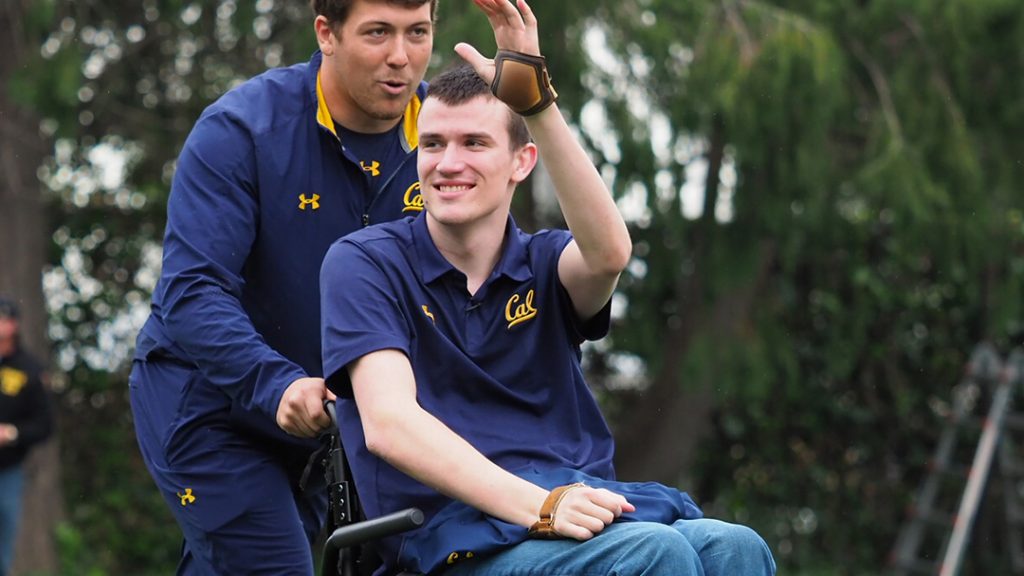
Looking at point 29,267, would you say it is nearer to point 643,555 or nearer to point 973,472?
point 973,472

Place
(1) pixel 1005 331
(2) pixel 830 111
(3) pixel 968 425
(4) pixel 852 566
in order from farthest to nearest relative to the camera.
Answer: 1. (4) pixel 852 566
2. (3) pixel 968 425
3. (1) pixel 1005 331
4. (2) pixel 830 111

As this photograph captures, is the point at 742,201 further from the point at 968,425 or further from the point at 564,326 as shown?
the point at 564,326

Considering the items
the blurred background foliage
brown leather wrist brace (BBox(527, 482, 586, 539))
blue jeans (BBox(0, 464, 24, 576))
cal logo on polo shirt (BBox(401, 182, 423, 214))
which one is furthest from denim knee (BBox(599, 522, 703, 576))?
blue jeans (BBox(0, 464, 24, 576))

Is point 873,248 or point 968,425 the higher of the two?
point 873,248

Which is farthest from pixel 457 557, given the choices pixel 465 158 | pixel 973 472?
pixel 973 472

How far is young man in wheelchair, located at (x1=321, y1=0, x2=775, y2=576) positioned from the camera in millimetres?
2809

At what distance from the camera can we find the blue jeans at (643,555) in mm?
2680

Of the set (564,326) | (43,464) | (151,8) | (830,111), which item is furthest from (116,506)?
(564,326)

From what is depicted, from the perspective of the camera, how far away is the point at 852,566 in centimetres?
1120

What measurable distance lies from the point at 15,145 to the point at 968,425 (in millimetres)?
6350

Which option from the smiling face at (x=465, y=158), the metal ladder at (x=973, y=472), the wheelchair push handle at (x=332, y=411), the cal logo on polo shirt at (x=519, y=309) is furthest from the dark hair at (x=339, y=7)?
the metal ladder at (x=973, y=472)

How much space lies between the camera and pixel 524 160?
10.5ft

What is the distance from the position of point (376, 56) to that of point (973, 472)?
23.7ft

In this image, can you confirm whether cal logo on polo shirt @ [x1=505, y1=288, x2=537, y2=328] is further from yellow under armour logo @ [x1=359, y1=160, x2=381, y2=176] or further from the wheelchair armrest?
yellow under armour logo @ [x1=359, y1=160, x2=381, y2=176]
